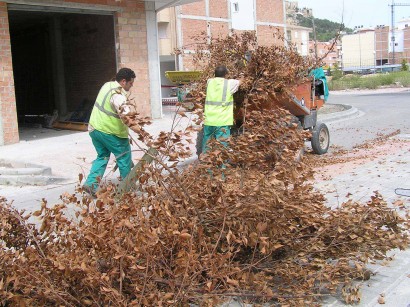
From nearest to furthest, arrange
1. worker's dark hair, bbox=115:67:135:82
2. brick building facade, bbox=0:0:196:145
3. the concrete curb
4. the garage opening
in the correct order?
1. worker's dark hair, bbox=115:67:135:82
2. brick building facade, bbox=0:0:196:145
3. the concrete curb
4. the garage opening

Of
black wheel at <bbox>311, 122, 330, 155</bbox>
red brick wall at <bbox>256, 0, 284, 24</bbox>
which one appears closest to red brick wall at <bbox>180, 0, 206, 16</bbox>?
red brick wall at <bbox>256, 0, 284, 24</bbox>

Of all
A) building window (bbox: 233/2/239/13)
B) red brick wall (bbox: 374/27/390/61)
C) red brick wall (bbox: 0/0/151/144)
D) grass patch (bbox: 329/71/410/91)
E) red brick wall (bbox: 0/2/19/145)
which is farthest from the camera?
red brick wall (bbox: 374/27/390/61)

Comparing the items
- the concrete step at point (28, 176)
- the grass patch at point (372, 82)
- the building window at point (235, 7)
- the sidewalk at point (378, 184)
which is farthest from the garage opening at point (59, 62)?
the grass patch at point (372, 82)

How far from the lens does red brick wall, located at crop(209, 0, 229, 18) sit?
121 ft

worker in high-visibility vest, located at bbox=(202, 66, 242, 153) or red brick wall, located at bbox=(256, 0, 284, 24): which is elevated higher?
red brick wall, located at bbox=(256, 0, 284, 24)

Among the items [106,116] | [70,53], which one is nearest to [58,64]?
[70,53]

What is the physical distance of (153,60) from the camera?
52.6 feet

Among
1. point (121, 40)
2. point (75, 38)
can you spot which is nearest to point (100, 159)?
point (121, 40)

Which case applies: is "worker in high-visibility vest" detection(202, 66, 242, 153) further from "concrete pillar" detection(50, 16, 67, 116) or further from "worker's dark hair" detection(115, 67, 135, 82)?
"concrete pillar" detection(50, 16, 67, 116)

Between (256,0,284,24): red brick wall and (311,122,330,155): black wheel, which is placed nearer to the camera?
(311,122,330,155): black wheel

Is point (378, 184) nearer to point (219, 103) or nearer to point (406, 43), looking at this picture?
point (219, 103)

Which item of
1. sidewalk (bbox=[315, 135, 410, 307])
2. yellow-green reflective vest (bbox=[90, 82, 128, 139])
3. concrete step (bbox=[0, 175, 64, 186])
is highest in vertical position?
yellow-green reflective vest (bbox=[90, 82, 128, 139])

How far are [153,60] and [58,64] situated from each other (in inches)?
233

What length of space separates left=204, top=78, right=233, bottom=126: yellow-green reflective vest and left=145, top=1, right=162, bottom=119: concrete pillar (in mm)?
8726
